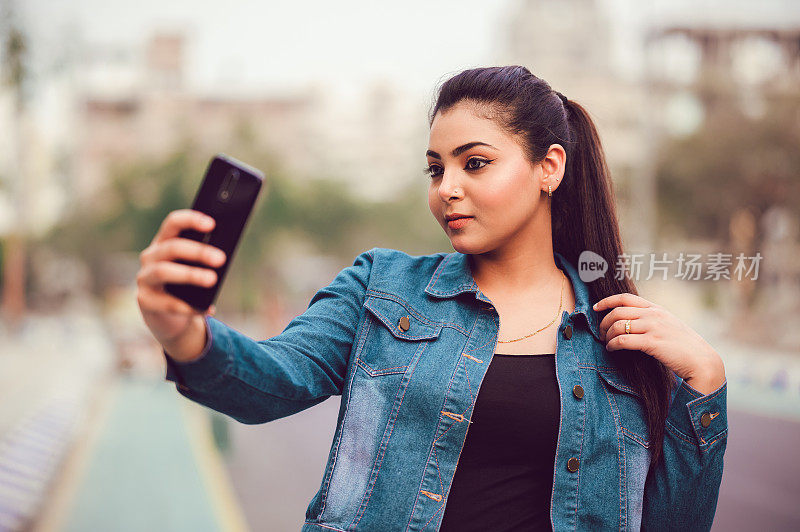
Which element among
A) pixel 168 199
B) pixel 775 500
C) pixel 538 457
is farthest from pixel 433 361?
pixel 168 199

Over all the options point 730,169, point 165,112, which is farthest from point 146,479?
point 165,112

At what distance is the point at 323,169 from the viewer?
33.2 metres

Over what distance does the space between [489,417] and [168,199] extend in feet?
86.4

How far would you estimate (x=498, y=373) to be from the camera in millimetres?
1811

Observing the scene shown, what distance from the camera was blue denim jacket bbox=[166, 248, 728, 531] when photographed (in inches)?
66.5

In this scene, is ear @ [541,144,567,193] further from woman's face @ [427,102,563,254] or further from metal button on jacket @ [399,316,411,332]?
metal button on jacket @ [399,316,411,332]

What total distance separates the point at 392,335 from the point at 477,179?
0.38 meters

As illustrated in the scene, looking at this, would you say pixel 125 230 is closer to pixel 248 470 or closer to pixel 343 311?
pixel 248 470

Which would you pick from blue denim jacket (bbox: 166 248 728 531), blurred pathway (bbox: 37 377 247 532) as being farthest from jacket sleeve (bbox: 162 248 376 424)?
blurred pathway (bbox: 37 377 247 532)

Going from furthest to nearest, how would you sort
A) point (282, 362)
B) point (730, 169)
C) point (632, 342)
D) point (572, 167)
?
point (730, 169), point (572, 167), point (632, 342), point (282, 362)

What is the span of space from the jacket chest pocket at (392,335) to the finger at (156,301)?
58cm

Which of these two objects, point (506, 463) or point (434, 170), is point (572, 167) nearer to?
point (434, 170)

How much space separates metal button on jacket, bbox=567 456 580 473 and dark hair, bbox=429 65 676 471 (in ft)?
0.72

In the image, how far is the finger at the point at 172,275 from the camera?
123cm
